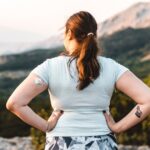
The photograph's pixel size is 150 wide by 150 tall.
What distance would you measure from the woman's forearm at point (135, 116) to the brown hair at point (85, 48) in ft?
1.25

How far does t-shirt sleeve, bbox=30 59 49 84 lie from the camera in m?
4.17

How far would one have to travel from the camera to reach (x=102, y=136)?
14.0 feet

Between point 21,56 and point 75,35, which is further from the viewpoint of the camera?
point 21,56

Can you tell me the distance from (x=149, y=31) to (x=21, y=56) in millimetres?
36647

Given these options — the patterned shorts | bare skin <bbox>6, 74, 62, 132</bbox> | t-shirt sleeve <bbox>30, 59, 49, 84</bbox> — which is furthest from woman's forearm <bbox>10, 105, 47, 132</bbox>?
t-shirt sleeve <bbox>30, 59, 49, 84</bbox>

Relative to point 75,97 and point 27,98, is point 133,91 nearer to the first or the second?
point 75,97

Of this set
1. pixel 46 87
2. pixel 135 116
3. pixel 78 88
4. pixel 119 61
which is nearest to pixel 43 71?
pixel 46 87

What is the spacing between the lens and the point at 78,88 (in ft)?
13.7

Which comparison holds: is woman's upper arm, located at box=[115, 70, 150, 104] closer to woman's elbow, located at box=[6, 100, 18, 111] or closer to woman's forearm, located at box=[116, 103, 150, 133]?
woman's forearm, located at box=[116, 103, 150, 133]

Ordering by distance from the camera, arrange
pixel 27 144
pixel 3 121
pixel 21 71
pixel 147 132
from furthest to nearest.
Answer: pixel 21 71
pixel 3 121
pixel 27 144
pixel 147 132

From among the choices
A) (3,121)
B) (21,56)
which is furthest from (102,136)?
(21,56)

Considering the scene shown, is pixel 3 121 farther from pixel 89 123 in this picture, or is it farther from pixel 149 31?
pixel 149 31

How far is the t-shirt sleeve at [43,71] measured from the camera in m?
4.17

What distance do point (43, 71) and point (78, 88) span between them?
0.76 ft
